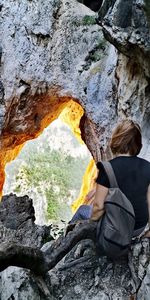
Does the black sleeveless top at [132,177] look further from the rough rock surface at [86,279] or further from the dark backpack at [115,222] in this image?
the rough rock surface at [86,279]

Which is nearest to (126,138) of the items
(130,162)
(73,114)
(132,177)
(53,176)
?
(130,162)

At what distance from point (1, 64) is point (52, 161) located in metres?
15.3

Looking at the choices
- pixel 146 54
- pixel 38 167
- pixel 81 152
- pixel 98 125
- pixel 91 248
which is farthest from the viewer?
pixel 81 152

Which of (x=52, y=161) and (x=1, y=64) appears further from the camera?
(x=52, y=161)

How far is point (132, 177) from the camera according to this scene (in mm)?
4047

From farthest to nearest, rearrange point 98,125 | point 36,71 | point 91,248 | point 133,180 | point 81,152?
point 81,152
point 36,71
point 98,125
point 91,248
point 133,180

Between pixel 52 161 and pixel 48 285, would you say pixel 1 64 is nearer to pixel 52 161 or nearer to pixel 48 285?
pixel 48 285

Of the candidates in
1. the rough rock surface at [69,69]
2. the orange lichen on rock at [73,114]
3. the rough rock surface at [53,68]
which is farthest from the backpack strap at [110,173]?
the orange lichen on rock at [73,114]

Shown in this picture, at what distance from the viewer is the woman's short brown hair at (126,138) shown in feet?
12.7

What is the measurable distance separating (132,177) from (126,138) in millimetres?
352

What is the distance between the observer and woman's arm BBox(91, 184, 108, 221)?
3945 mm

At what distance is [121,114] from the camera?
9445 mm

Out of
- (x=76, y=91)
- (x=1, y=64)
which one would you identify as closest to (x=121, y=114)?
(x=76, y=91)

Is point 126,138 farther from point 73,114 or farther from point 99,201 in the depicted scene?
point 73,114
